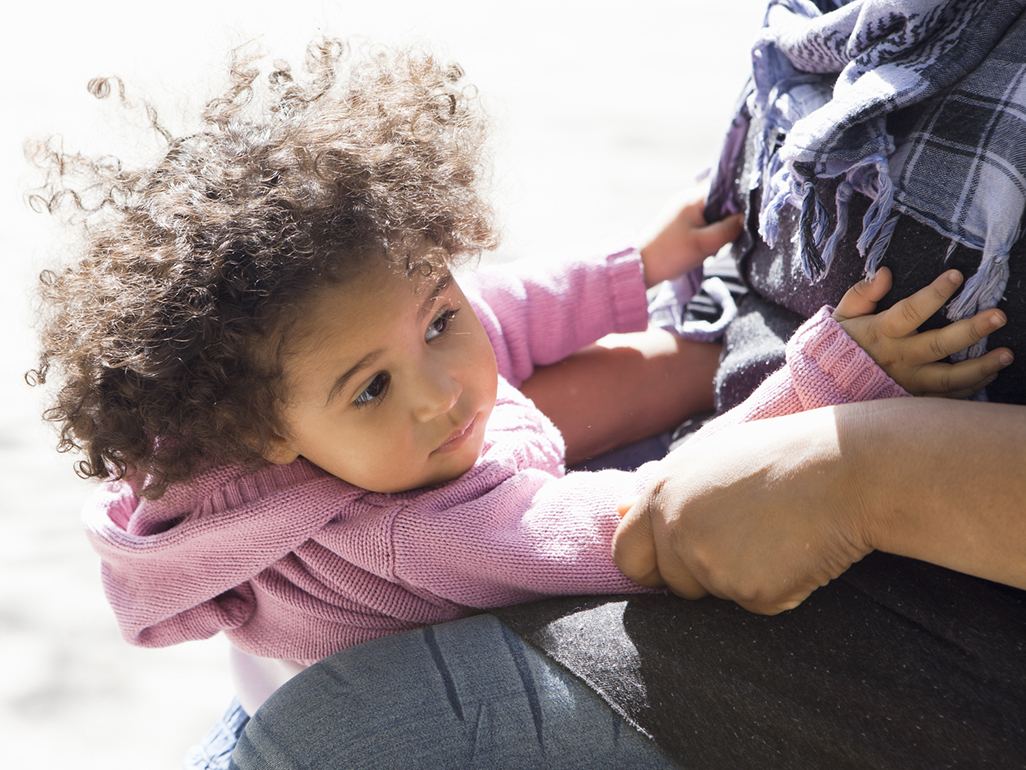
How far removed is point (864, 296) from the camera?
2.88 feet

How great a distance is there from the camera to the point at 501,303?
1.39m

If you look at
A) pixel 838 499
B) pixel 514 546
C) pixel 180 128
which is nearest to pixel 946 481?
pixel 838 499

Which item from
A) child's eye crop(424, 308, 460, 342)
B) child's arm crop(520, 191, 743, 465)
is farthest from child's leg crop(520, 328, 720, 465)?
child's eye crop(424, 308, 460, 342)

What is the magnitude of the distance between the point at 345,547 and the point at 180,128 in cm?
57

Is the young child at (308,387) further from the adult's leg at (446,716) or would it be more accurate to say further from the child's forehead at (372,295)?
the adult's leg at (446,716)

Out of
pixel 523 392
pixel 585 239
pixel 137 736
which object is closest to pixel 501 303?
pixel 523 392

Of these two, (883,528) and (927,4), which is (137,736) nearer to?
(883,528)

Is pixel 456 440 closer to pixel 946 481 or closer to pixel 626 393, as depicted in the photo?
pixel 626 393

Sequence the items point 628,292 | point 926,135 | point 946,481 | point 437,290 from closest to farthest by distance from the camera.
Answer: point 946,481 → point 926,135 → point 437,290 → point 628,292

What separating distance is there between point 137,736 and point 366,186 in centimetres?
110

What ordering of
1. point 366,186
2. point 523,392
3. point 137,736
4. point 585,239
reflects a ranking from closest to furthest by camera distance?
point 366,186 → point 523,392 → point 137,736 → point 585,239

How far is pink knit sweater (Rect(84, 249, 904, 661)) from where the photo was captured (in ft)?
3.27

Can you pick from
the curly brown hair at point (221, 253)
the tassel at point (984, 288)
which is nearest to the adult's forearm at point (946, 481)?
the tassel at point (984, 288)

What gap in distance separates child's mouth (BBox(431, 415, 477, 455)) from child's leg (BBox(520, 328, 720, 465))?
0.30 m
